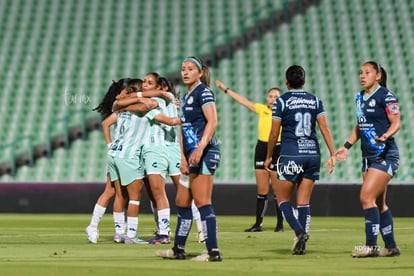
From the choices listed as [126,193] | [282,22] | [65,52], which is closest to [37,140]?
[65,52]

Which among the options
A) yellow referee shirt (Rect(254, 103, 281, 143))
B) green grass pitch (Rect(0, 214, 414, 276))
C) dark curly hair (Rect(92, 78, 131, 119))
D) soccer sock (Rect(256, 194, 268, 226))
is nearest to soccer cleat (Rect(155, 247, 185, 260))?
green grass pitch (Rect(0, 214, 414, 276))

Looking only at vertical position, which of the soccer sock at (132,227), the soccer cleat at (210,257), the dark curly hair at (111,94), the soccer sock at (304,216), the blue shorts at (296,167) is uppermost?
the dark curly hair at (111,94)

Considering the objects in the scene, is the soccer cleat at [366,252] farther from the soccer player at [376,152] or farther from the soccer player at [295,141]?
the soccer player at [295,141]

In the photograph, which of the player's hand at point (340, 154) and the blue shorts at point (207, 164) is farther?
the player's hand at point (340, 154)

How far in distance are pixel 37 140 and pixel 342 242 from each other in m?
15.8

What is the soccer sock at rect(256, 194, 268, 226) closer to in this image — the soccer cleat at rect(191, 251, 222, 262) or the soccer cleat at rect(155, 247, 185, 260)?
the soccer cleat at rect(155, 247, 185, 260)

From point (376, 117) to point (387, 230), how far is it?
49.9 inches

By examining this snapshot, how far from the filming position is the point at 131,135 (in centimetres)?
1502

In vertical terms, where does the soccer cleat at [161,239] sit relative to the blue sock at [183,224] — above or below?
below

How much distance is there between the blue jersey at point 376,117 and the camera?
1277cm

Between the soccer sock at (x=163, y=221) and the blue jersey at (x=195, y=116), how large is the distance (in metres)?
2.73

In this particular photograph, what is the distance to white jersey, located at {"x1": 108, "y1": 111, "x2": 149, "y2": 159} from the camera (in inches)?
590

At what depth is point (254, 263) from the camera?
11711 millimetres

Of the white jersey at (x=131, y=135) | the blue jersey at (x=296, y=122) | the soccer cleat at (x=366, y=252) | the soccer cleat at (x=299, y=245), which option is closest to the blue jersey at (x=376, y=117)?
the blue jersey at (x=296, y=122)
